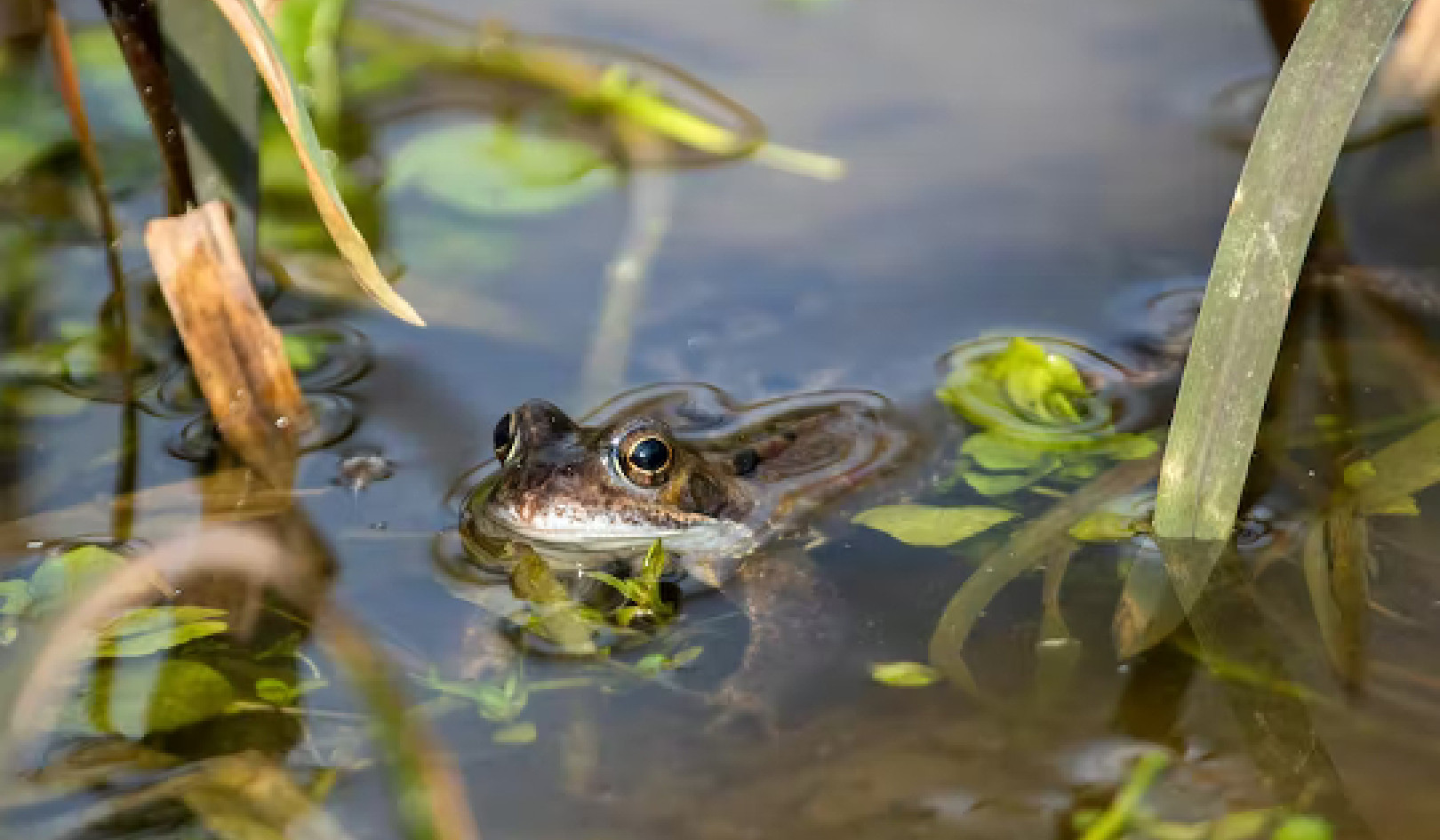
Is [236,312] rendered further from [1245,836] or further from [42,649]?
[1245,836]

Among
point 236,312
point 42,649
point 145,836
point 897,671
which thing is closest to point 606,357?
point 236,312

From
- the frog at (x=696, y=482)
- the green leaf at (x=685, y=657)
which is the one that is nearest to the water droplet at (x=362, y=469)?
the frog at (x=696, y=482)

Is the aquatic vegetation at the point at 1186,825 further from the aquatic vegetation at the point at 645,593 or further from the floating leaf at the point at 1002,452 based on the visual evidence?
the floating leaf at the point at 1002,452

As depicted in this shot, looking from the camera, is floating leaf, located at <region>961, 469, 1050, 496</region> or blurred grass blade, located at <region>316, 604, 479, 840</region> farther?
floating leaf, located at <region>961, 469, 1050, 496</region>

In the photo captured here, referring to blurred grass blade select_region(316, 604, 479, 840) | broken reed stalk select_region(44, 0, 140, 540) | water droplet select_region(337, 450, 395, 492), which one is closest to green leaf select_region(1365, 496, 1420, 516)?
blurred grass blade select_region(316, 604, 479, 840)

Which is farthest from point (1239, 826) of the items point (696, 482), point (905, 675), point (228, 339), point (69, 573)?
point (228, 339)

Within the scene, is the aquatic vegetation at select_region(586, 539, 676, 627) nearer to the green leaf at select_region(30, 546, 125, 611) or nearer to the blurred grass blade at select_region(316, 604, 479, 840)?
the blurred grass blade at select_region(316, 604, 479, 840)

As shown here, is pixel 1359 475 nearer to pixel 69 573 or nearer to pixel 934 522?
pixel 934 522

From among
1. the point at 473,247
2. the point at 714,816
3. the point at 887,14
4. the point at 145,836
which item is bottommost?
the point at 145,836
